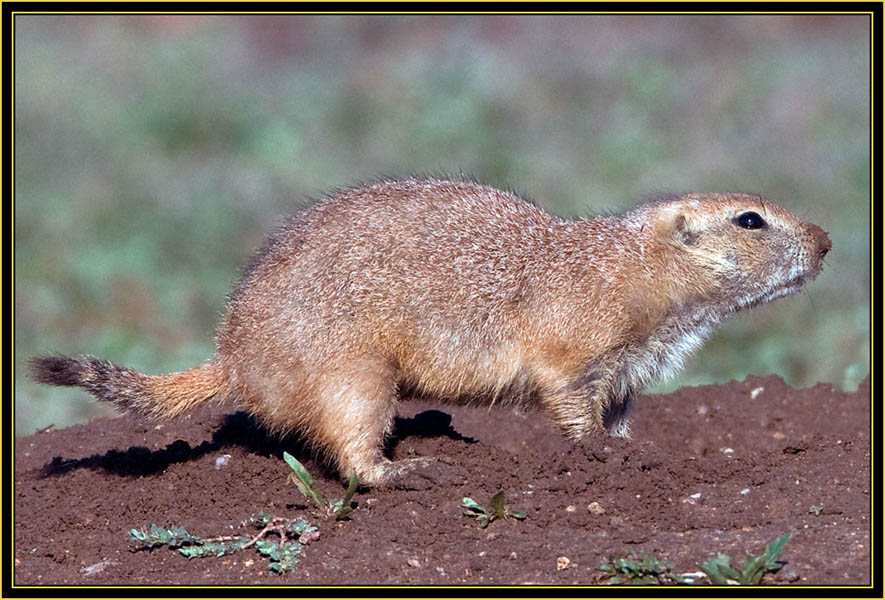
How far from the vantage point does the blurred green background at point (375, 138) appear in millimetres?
12844

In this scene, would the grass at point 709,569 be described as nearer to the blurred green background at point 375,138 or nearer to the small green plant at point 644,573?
the small green plant at point 644,573

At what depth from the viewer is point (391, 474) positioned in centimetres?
660

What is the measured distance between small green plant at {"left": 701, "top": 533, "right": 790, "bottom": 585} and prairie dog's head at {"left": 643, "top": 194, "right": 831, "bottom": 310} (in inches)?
98.9

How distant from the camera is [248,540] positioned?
5.91 meters

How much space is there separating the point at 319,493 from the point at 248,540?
24.2 inches

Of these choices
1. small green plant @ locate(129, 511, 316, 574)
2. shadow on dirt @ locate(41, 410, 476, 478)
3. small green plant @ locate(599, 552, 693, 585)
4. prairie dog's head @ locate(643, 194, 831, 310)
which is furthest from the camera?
prairie dog's head @ locate(643, 194, 831, 310)

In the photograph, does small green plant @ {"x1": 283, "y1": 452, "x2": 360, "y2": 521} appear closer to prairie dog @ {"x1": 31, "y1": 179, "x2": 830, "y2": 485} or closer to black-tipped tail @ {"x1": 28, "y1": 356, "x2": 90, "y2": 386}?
prairie dog @ {"x1": 31, "y1": 179, "x2": 830, "y2": 485}

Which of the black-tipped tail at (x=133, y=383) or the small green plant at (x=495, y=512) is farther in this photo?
A: the black-tipped tail at (x=133, y=383)

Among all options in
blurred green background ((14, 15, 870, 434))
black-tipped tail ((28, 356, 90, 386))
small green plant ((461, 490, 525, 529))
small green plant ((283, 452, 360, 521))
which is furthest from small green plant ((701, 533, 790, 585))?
blurred green background ((14, 15, 870, 434))

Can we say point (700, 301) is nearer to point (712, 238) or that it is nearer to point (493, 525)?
point (712, 238)

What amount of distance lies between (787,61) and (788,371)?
43.8 feet

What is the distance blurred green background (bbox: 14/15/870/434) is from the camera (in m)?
12.8

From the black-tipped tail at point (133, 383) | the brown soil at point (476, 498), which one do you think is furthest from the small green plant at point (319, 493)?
the black-tipped tail at point (133, 383)

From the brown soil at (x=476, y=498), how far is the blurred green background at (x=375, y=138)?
2.11 m
